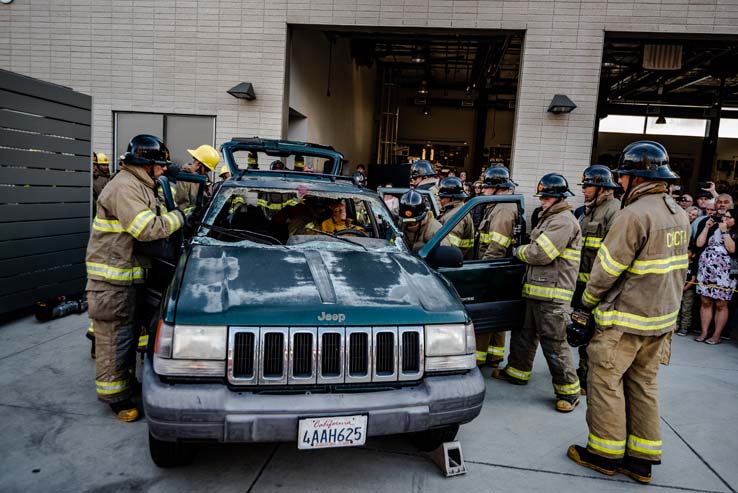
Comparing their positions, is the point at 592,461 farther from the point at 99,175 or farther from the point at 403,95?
the point at 403,95

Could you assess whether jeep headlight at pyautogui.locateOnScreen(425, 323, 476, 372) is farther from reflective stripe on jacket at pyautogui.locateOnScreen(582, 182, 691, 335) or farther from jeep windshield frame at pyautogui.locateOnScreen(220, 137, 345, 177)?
jeep windshield frame at pyautogui.locateOnScreen(220, 137, 345, 177)

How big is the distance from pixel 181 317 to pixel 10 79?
15.3 ft

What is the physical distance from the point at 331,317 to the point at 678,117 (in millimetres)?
24414

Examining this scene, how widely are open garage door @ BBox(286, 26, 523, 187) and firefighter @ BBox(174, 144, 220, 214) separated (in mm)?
3968

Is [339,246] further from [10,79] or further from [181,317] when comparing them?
[10,79]

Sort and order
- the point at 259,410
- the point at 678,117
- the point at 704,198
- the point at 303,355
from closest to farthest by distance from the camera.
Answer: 1. the point at 259,410
2. the point at 303,355
3. the point at 704,198
4. the point at 678,117

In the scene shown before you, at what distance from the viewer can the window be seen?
9.98 m

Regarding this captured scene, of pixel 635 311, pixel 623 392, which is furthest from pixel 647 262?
pixel 623 392

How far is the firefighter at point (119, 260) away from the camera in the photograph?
3664 millimetres

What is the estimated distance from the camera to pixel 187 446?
3.01 meters

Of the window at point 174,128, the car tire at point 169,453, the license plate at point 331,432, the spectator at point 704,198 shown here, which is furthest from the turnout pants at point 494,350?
the window at point 174,128

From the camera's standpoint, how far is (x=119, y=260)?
12.3 feet

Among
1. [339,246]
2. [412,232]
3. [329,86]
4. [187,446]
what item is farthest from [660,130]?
[187,446]

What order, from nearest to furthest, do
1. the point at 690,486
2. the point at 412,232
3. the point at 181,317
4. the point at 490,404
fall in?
the point at 181,317
the point at 690,486
the point at 490,404
the point at 412,232
